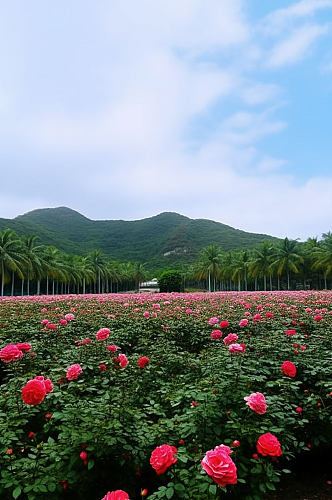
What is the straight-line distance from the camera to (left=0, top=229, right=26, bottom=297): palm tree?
104 feet

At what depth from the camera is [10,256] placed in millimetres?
32688

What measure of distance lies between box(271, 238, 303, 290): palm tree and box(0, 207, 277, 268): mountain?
4347 centimetres

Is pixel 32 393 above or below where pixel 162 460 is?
above

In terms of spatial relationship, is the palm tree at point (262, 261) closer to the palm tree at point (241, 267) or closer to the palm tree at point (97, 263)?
the palm tree at point (241, 267)

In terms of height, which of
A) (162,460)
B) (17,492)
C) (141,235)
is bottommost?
(17,492)


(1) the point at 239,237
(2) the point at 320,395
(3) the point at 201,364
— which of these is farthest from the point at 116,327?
(1) the point at 239,237

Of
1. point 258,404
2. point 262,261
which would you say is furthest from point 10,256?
point 258,404

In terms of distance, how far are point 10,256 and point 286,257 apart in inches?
1199

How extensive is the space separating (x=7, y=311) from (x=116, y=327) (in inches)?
110

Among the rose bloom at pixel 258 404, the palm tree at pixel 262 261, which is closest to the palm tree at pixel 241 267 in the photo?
the palm tree at pixel 262 261

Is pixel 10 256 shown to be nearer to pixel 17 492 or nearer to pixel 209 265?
pixel 209 265

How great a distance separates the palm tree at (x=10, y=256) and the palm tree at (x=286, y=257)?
28138 millimetres

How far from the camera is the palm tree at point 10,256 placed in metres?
31.7

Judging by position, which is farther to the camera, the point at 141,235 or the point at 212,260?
the point at 141,235
